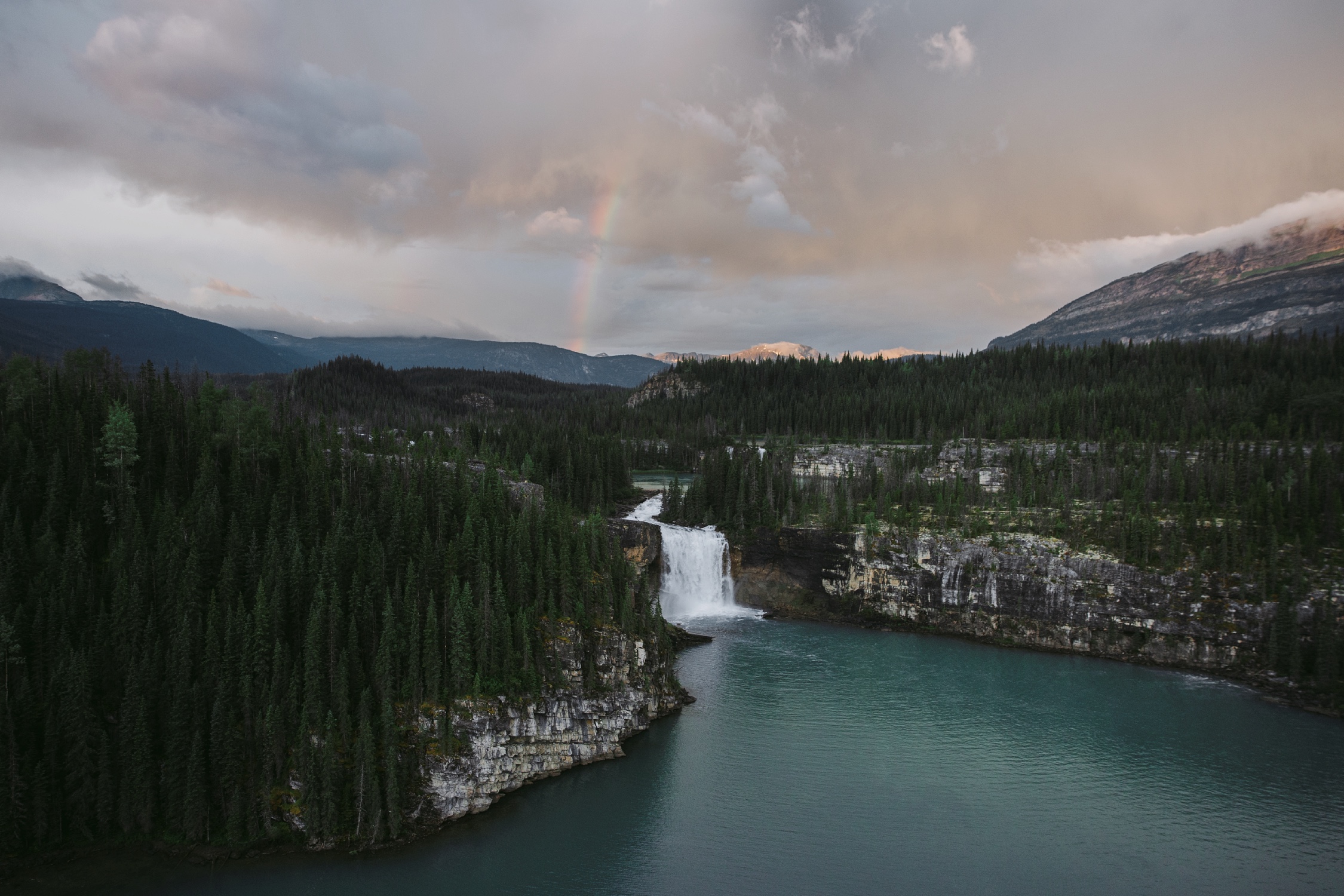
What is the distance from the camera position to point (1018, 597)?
219ft

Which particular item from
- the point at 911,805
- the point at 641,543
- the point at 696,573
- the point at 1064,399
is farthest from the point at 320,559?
the point at 1064,399

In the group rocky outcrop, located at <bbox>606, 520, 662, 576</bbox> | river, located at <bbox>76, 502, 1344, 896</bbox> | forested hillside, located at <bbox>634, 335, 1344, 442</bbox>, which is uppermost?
forested hillside, located at <bbox>634, 335, 1344, 442</bbox>

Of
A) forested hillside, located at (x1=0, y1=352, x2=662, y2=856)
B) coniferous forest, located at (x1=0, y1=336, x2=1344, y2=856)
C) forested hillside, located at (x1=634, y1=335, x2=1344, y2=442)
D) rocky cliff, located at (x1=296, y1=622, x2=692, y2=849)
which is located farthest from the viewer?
forested hillside, located at (x1=634, y1=335, x2=1344, y2=442)

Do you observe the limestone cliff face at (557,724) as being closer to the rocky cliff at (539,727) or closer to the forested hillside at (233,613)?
the rocky cliff at (539,727)

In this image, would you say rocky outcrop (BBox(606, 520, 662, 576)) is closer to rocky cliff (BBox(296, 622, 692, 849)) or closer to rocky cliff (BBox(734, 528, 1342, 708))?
rocky cliff (BBox(734, 528, 1342, 708))

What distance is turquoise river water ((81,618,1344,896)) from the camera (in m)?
32.2

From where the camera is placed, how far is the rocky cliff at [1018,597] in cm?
5909

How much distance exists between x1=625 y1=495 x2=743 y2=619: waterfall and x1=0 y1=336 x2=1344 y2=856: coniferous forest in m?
4.80

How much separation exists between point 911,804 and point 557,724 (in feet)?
65.3

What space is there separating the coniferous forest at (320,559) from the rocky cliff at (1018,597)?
2.53 metres

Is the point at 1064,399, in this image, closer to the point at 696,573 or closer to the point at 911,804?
the point at 696,573

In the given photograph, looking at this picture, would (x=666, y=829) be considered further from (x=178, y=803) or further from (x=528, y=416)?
(x=528, y=416)

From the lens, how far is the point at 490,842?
34438 mm

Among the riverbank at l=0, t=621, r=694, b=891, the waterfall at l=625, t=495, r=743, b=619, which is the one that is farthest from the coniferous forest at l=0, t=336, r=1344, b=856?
the waterfall at l=625, t=495, r=743, b=619
